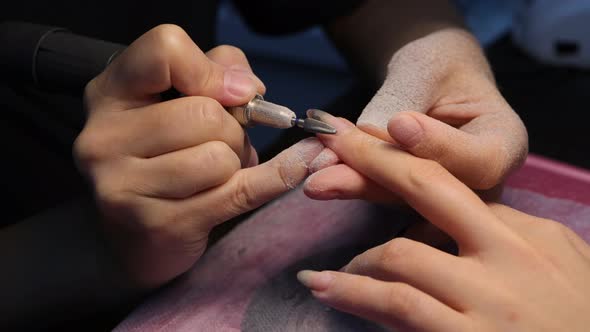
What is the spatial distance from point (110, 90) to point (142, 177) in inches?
4.1

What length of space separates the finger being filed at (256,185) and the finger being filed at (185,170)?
0.05 ft

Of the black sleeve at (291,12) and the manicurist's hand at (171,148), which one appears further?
the black sleeve at (291,12)

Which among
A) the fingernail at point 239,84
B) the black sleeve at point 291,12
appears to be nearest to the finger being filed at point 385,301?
the fingernail at point 239,84

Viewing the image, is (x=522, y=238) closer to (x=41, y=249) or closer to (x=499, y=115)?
(x=499, y=115)

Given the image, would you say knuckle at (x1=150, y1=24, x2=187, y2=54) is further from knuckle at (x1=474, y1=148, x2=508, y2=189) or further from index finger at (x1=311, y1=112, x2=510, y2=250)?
knuckle at (x1=474, y1=148, x2=508, y2=189)

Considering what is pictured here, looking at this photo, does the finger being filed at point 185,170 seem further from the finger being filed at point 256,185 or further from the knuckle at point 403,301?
the knuckle at point 403,301

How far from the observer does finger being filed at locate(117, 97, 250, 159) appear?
58cm

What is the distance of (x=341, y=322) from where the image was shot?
0.63m

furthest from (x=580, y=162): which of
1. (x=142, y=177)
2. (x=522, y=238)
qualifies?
(x=142, y=177)

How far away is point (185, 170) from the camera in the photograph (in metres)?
0.58

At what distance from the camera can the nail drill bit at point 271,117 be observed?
58 centimetres

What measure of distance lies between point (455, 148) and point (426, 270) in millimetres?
147

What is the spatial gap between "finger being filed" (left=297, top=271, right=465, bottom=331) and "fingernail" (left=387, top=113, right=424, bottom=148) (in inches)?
6.2

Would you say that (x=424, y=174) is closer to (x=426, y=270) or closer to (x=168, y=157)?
(x=426, y=270)
